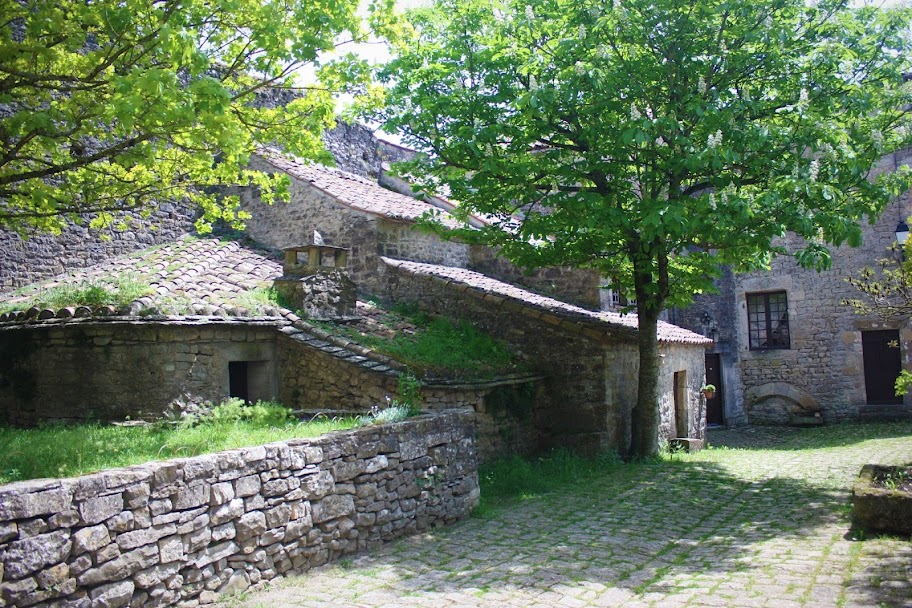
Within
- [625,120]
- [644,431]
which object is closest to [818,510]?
[644,431]

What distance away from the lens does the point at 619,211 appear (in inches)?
339

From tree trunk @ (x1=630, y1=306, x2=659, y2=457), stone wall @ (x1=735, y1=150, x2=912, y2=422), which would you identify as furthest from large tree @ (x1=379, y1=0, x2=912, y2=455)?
stone wall @ (x1=735, y1=150, x2=912, y2=422)

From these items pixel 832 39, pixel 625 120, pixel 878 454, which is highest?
pixel 832 39

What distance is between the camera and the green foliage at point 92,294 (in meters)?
8.91

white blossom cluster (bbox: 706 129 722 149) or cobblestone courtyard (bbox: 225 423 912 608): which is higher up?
white blossom cluster (bbox: 706 129 722 149)

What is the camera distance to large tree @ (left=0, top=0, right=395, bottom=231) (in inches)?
225

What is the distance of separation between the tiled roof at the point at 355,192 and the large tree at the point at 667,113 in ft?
9.73

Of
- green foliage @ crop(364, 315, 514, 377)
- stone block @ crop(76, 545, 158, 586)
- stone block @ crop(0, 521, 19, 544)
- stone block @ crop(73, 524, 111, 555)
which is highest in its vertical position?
green foliage @ crop(364, 315, 514, 377)

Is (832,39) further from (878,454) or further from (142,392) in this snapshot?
(142,392)

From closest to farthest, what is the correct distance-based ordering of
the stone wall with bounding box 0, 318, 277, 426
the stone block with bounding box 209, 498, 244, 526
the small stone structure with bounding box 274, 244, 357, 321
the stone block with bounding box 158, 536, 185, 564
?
the stone block with bounding box 158, 536, 185, 564
the stone block with bounding box 209, 498, 244, 526
the stone wall with bounding box 0, 318, 277, 426
the small stone structure with bounding box 274, 244, 357, 321

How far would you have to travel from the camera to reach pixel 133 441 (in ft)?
20.2

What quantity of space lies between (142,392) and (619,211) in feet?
21.3

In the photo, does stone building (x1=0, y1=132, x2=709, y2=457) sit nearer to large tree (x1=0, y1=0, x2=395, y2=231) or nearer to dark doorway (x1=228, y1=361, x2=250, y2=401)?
dark doorway (x1=228, y1=361, x2=250, y2=401)

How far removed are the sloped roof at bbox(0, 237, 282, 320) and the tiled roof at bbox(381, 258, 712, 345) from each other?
2711 mm
